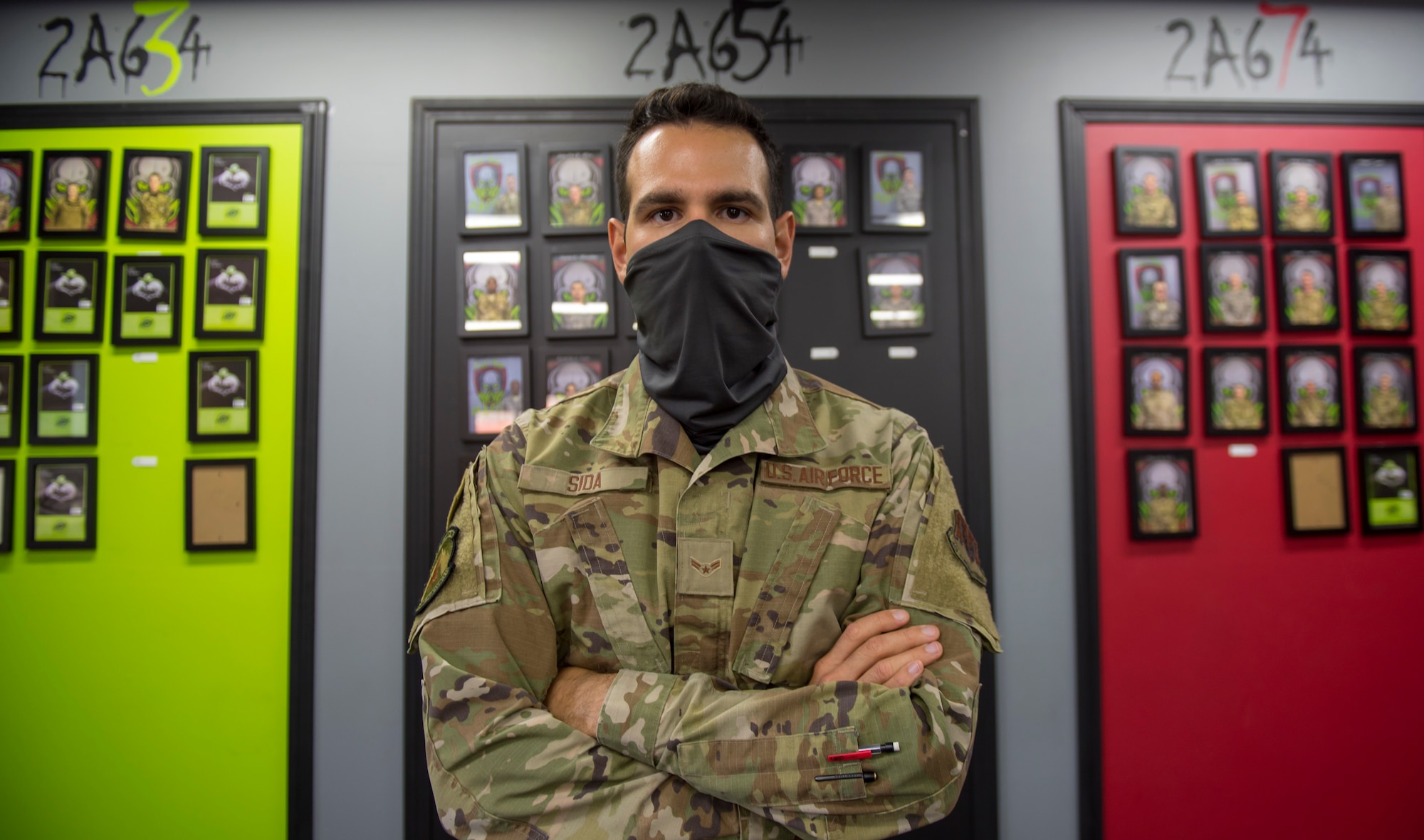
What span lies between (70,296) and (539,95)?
153 cm

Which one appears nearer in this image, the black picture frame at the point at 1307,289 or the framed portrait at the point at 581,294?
the framed portrait at the point at 581,294

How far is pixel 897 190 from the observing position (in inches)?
73.5

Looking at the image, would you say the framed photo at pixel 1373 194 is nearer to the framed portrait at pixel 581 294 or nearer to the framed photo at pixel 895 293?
the framed photo at pixel 895 293

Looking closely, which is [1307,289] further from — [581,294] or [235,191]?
[235,191]

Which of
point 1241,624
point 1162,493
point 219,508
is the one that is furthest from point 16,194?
point 1241,624

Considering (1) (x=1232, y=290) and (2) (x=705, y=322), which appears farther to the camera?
(1) (x=1232, y=290)

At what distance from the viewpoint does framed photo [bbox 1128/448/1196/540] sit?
1.88m

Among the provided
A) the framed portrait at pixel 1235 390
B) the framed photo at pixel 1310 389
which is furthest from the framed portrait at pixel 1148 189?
the framed photo at pixel 1310 389

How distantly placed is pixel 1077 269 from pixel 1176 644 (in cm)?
120

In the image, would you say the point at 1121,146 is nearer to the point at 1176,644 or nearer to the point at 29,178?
the point at 1176,644

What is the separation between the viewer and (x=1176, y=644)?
1888mm

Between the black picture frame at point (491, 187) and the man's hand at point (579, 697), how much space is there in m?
1.35

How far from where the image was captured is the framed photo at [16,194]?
6.09ft

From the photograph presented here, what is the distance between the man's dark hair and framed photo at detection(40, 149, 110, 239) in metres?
1.86
